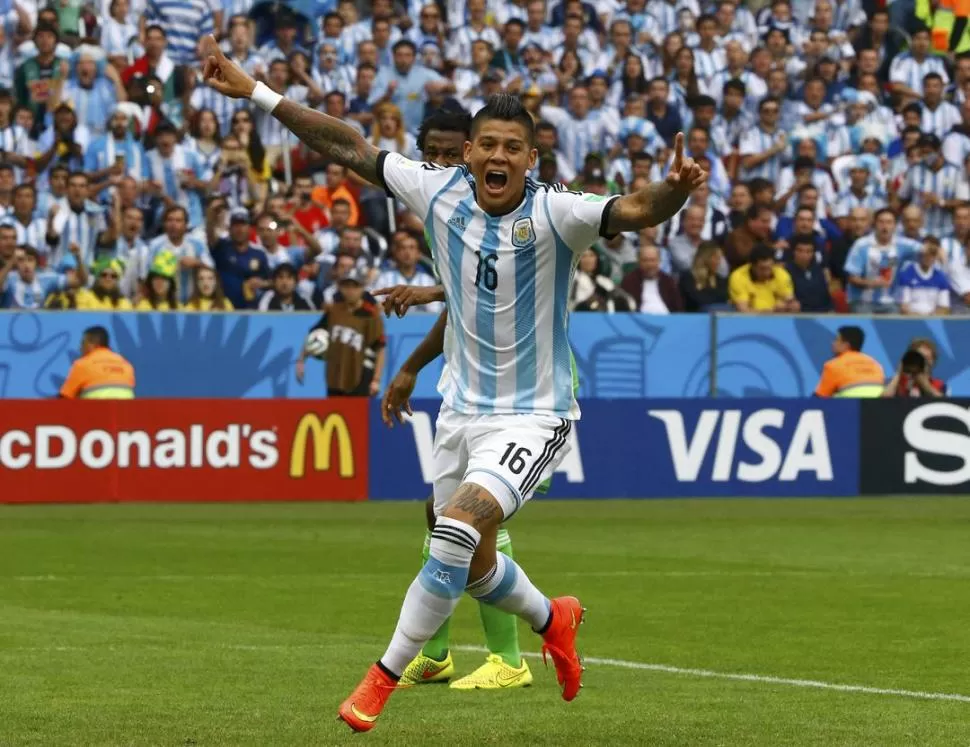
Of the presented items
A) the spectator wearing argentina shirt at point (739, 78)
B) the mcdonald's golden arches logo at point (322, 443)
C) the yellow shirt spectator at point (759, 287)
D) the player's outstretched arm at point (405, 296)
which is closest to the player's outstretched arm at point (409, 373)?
the player's outstretched arm at point (405, 296)

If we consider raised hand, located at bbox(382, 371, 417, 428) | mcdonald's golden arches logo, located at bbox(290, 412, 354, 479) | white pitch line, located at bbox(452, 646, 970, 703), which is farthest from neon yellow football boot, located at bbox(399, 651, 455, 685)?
mcdonald's golden arches logo, located at bbox(290, 412, 354, 479)

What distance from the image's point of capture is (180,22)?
22.9 m

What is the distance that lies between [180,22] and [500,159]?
1668 cm

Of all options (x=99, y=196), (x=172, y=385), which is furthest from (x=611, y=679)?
(x=99, y=196)

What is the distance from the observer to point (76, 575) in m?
13.4

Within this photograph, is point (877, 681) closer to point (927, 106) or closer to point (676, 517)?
point (676, 517)

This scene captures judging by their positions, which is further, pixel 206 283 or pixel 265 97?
pixel 206 283

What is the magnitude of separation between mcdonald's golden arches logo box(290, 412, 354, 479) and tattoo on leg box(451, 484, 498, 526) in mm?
12379

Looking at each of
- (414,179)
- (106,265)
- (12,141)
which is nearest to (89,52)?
(12,141)

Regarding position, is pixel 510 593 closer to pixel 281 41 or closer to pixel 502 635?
pixel 502 635

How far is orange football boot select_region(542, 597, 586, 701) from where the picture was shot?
7402 millimetres

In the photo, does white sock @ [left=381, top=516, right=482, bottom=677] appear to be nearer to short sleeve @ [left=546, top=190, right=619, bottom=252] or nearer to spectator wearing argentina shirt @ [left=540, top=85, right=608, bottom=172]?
short sleeve @ [left=546, top=190, right=619, bottom=252]

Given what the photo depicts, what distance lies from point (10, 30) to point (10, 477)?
607 cm

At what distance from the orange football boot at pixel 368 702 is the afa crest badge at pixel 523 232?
1.58 m
